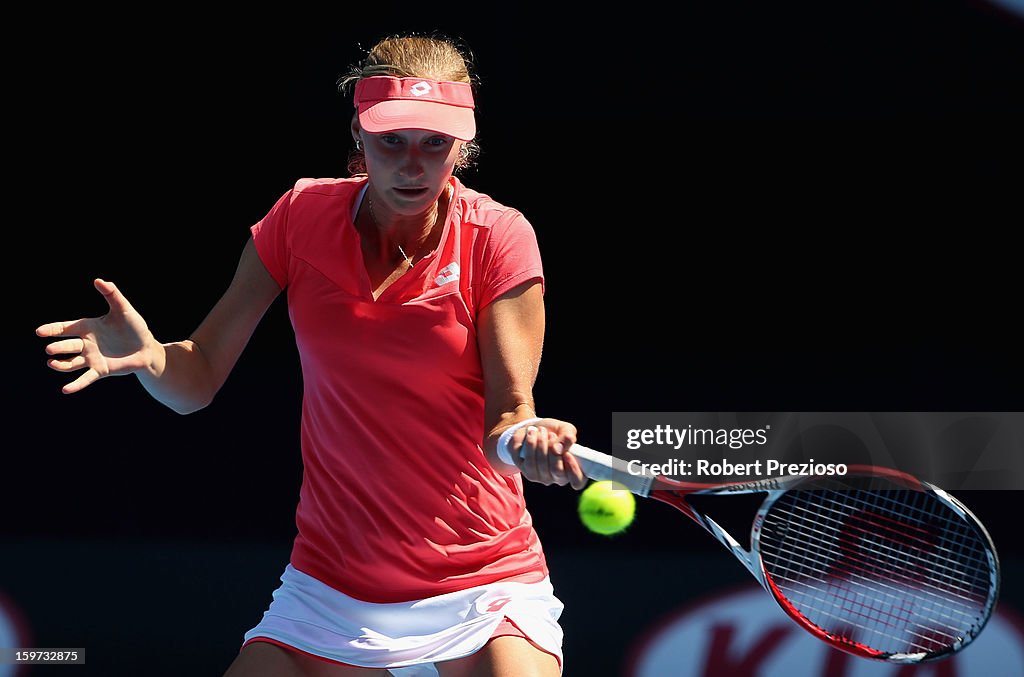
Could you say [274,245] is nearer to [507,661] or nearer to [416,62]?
[416,62]

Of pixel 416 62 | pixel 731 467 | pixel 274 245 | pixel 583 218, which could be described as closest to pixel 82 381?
pixel 274 245

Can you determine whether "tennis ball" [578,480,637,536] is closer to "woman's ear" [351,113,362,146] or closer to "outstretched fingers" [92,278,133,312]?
"woman's ear" [351,113,362,146]

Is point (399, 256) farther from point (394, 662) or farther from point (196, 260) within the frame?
point (196, 260)

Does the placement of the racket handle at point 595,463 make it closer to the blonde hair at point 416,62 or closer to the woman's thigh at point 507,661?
→ the woman's thigh at point 507,661

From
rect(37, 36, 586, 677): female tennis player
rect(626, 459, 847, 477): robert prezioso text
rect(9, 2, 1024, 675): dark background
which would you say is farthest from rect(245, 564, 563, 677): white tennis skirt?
rect(9, 2, 1024, 675): dark background

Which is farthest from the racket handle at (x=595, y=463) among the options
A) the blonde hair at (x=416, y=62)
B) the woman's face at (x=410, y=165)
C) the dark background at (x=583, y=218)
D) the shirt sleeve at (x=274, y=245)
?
the dark background at (x=583, y=218)

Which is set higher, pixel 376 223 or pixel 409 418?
pixel 376 223

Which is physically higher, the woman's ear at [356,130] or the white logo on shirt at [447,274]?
the woman's ear at [356,130]

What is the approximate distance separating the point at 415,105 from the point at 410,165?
10cm

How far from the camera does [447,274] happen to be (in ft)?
7.82

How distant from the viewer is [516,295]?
2.37 metres

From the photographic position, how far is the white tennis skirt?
235 centimetres

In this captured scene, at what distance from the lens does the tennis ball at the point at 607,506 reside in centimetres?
263

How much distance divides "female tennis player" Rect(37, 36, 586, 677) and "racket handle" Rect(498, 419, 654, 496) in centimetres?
5
